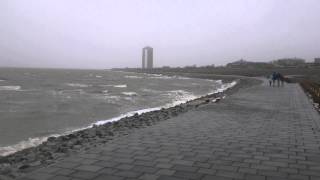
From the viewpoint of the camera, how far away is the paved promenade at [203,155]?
515 centimetres

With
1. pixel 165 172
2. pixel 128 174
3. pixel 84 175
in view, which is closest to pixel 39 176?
pixel 84 175

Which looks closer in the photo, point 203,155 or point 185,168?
point 185,168

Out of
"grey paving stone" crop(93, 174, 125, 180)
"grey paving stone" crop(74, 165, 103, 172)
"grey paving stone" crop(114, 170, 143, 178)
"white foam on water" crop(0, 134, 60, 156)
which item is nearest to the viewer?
"grey paving stone" crop(93, 174, 125, 180)

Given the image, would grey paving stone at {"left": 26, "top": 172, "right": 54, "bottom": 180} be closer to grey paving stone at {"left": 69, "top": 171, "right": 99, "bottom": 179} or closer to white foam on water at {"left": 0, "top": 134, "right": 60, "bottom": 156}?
grey paving stone at {"left": 69, "top": 171, "right": 99, "bottom": 179}

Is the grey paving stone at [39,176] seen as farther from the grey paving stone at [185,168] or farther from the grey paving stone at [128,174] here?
the grey paving stone at [185,168]

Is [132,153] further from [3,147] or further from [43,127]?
[43,127]

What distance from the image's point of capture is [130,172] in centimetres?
521

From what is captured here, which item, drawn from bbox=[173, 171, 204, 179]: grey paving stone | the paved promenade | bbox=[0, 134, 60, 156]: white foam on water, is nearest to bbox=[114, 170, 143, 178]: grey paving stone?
the paved promenade

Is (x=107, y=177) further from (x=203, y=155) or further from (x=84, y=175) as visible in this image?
(x=203, y=155)

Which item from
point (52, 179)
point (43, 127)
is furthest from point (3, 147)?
point (52, 179)

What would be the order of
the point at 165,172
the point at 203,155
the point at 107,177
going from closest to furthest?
A: the point at 107,177, the point at 165,172, the point at 203,155

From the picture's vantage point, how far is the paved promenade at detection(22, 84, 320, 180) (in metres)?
5.15

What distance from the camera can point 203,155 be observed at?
20.7 feet

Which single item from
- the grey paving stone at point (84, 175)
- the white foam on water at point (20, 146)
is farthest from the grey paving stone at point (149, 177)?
the white foam on water at point (20, 146)
